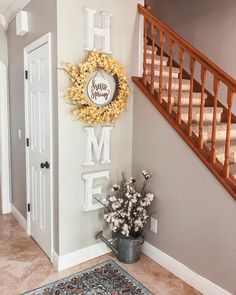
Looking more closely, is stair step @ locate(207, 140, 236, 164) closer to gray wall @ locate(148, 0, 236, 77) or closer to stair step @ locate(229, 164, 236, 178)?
stair step @ locate(229, 164, 236, 178)

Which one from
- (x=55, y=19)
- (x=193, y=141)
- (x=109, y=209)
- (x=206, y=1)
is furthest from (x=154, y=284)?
(x=206, y=1)

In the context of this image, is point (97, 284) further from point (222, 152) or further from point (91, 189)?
point (222, 152)

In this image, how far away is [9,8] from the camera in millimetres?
3223

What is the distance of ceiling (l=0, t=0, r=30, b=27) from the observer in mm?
2964

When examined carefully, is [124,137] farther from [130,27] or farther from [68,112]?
[130,27]

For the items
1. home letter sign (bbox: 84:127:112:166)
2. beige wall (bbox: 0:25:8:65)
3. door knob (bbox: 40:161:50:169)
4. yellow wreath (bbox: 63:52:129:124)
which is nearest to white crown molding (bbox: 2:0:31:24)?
beige wall (bbox: 0:25:8:65)

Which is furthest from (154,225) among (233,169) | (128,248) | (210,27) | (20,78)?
(210,27)

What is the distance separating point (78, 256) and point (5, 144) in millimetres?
1961

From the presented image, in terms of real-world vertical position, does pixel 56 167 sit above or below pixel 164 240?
above

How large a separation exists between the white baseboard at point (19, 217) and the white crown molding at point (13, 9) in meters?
2.46

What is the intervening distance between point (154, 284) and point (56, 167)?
1333mm

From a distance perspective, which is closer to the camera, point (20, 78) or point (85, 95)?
point (85, 95)

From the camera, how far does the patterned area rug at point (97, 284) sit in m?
2.22

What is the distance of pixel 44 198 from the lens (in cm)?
275
